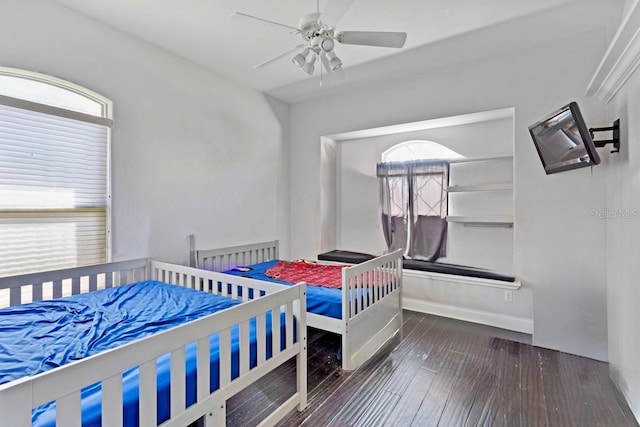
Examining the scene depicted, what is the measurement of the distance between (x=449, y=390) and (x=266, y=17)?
3.08 m

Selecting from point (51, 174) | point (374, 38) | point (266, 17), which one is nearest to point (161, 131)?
point (51, 174)

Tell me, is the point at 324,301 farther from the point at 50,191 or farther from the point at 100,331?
the point at 50,191

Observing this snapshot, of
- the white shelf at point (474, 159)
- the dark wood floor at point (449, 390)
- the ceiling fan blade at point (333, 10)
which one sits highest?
the ceiling fan blade at point (333, 10)

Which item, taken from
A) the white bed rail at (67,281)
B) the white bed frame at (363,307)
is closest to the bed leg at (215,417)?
the white bed frame at (363,307)

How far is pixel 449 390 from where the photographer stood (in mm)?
2104

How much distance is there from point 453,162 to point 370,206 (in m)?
1.20

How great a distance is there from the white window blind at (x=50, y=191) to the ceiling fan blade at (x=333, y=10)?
6.54 ft

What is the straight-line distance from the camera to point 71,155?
7.73 ft

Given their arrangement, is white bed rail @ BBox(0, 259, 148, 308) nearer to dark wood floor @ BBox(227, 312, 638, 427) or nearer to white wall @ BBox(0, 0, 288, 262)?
white wall @ BBox(0, 0, 288, 262)

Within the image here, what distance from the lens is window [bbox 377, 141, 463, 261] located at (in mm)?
3732

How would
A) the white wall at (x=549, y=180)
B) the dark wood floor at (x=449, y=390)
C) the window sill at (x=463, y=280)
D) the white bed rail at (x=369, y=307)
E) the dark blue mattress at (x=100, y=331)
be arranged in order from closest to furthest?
1. the dark blue mattress at (x=100, y=331)
2. the dark wood floor at (x=449, y=390)
3. the white bed rail at (x=369, y=307)
4. the white wall at (x=549, y=180)
5. the window sill at (x=463, y=280)

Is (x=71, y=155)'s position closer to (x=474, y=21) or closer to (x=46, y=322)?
(x=46, y=322)

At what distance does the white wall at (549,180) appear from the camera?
8.46 ft

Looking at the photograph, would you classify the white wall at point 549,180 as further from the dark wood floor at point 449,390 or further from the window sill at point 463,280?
the dark wood floor at point 449,390
